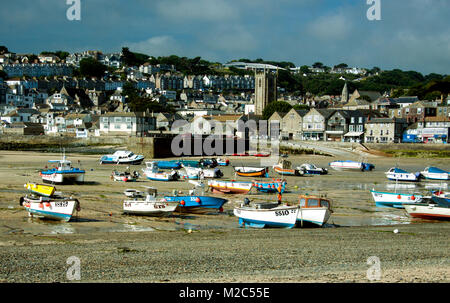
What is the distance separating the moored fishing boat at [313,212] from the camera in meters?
21.5

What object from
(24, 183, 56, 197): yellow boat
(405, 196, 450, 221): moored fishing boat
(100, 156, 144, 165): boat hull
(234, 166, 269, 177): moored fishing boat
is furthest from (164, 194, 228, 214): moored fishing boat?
(100, 156, 144, 165): boat hull

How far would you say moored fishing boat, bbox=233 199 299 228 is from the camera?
70.3 feet

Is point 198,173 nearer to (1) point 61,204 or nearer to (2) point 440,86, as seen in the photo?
(1) point 61,204

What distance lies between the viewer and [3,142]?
8844 cm

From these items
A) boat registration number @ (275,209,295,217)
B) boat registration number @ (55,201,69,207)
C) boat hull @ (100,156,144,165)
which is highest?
boat registration number @ (55,201,69,207)

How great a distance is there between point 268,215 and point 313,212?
82.1 inches

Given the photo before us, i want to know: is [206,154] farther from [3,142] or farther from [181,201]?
[181,201]

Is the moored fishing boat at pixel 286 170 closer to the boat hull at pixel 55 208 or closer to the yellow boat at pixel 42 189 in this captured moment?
the yellow boat at pixel 42 189

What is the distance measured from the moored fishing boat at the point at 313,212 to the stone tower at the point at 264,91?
11940cm

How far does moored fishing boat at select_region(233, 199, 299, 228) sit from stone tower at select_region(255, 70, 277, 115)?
4702 inches

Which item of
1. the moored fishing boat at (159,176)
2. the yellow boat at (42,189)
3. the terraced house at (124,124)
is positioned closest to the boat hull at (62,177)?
the moored fishing boat at (159,176)

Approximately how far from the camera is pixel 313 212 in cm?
2156

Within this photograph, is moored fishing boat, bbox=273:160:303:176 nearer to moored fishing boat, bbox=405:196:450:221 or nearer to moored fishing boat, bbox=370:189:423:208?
moored fishing boat, bbox=370:189:423:208

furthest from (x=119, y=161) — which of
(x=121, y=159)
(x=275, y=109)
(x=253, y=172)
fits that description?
(x=275, y=109)
